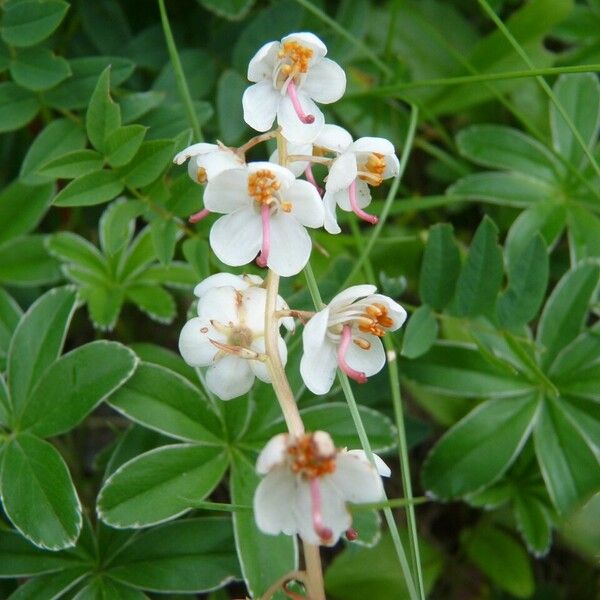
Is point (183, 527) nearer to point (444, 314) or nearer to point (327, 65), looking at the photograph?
point (444, 314)

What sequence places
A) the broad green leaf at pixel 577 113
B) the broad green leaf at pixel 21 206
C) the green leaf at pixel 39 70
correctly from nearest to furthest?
1. the green leaf at pixel 39 70
2. the broad green leaf at pixel 21 206
3. the broad green leaf at pixel 577 113

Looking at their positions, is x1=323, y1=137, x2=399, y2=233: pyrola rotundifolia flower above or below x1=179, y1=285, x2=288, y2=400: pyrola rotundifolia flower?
above

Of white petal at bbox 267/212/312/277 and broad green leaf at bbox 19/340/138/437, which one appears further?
broad green leaf at bbox 19/340/138/437

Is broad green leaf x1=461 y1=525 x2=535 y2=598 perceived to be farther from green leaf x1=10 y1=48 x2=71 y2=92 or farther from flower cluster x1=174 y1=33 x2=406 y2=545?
green leaf x1=10 y1=48 x2=71 y2=92

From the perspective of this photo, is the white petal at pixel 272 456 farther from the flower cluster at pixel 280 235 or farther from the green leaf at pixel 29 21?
the green leaf at pixel 29 21

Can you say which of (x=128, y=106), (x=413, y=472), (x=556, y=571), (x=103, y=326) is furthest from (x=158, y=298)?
(x=556, y=571)

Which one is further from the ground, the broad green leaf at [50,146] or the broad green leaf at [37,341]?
the broad green leaf at [50,146]

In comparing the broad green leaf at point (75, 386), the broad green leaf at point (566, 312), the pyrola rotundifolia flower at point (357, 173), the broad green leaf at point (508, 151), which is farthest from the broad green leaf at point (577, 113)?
the broad green leaf at point (75, 386)

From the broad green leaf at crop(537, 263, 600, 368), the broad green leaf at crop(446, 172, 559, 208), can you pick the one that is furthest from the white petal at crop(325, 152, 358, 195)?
the broad green leaf at crop(446, 172, 559, 208)
